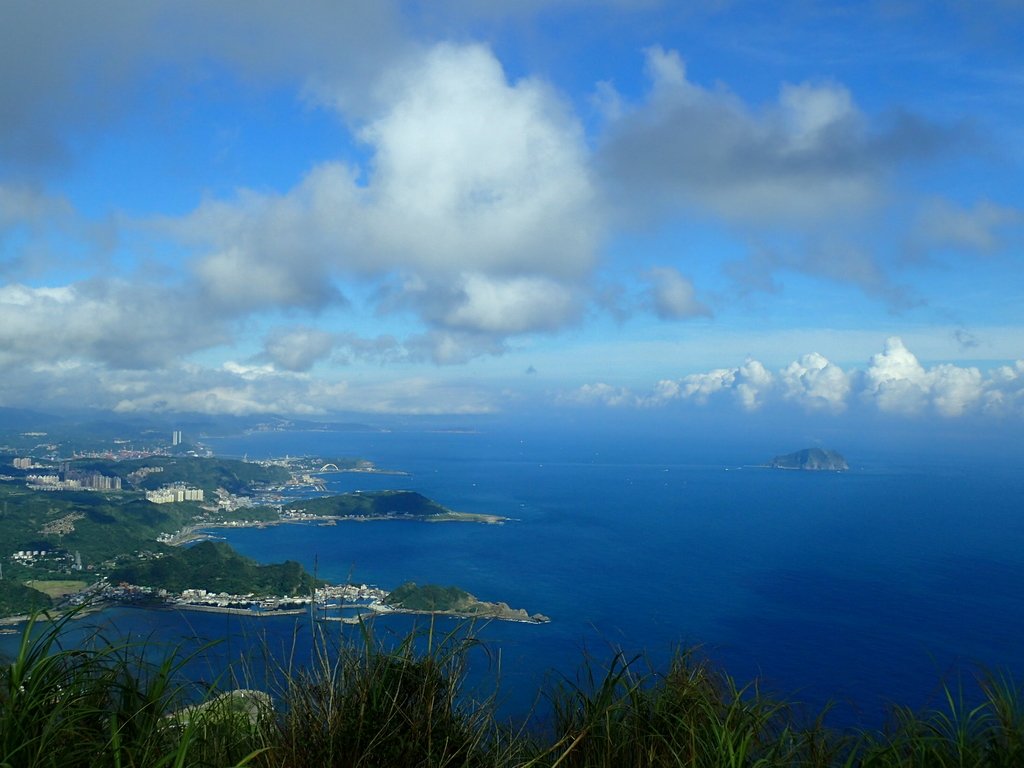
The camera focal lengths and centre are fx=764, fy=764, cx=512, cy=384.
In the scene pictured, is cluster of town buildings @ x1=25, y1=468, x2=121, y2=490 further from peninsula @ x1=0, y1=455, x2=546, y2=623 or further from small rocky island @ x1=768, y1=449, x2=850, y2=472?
small rocky island @ x1=768, y1=449, x2=850, y2=472

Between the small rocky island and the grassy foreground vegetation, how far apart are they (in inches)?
2775

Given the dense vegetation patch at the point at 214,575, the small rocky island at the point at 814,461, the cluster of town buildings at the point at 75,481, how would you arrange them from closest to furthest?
the dense vegetation patch at the point at 214,575 → the cluster of town buildings at the point at 75,481 → the small rocky island at the point at 814,461

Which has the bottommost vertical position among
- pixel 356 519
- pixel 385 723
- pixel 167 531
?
pixel 356 519

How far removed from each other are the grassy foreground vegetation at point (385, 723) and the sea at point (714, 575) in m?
0.22

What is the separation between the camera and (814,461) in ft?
228

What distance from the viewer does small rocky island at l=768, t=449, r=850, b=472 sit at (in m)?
68.8

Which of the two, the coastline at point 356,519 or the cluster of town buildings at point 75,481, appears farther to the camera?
the cluster of town buildings at point 75,481

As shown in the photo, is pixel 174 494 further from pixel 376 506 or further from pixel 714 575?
pixel 714 575

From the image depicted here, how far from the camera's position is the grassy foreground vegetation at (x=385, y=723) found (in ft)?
7.99

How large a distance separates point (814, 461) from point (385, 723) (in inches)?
2866

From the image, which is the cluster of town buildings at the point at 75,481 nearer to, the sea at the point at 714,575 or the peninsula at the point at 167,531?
the peninsula at the point at 167,531

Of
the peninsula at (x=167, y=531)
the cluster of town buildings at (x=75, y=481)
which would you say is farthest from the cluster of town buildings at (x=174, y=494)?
the cluster of town buildings at (x=75, y=481)

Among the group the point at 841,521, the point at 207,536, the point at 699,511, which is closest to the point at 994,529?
the point at 841,521

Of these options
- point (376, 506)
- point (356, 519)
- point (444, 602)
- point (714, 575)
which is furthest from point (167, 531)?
point (714, 575)
